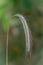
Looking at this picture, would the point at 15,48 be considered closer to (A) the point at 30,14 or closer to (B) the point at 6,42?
(B) the point at 6,42

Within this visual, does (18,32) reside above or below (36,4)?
below

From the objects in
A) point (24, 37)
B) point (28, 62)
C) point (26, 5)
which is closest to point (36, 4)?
point (26, 5)

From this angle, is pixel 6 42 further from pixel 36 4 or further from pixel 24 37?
pixel 36 4

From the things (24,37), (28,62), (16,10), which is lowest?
(28,62)

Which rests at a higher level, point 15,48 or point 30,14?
point 30,14

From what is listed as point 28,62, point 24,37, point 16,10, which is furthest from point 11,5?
point 28,62

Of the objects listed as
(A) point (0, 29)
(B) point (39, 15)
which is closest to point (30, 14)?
(B) point (39, 15)
